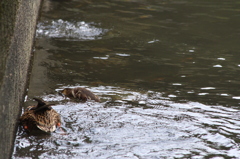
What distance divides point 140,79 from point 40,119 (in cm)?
299

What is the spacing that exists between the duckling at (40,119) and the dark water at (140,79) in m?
0.14

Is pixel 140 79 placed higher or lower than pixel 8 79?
lower

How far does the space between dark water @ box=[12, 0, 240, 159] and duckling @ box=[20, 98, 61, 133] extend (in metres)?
0.14

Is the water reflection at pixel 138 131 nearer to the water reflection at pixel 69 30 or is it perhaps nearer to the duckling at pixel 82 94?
the duckling at pixel 82 94

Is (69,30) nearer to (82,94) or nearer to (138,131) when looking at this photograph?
(82,94)

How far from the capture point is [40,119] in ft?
16.9

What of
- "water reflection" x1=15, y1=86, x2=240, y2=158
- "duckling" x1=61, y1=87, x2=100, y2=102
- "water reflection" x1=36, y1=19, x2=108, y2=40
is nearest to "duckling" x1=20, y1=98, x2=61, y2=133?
"water reflection" x1=15, y1=86, x2=240, y2=158

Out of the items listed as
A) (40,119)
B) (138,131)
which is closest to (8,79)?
(40,119)

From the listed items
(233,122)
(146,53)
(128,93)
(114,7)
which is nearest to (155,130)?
(233,122)

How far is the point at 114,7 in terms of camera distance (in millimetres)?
14344

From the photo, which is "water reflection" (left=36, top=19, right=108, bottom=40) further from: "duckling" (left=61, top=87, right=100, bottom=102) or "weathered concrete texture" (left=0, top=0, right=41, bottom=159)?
"weathered concrete texture" (left=0, top=0, right=41, bottom=159)

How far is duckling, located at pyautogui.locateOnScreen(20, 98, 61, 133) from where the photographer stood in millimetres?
5088

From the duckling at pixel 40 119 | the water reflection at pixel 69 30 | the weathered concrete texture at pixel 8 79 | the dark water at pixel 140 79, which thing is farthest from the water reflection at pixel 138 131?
the water reflection at pixel 69 30

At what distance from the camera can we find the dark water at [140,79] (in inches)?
193
